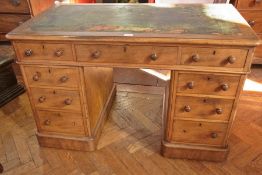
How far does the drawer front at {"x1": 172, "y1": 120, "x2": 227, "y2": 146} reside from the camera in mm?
1532

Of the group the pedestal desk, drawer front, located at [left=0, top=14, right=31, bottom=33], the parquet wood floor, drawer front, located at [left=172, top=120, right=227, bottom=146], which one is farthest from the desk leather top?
drawer front, located at [left=0, top=14, right=31, bottom=33]

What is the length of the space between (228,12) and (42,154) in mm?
1601

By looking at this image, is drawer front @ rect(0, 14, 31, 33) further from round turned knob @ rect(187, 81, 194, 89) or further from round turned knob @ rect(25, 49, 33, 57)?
round turned knob @ rect(187, 81, 194, 89)

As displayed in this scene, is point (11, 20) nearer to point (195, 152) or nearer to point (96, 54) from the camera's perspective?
point (96, 54)

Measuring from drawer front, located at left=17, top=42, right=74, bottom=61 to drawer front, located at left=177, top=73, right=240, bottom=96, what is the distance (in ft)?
2.14

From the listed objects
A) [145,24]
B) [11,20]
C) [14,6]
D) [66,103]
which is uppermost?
[145,24]

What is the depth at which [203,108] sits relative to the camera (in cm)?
147

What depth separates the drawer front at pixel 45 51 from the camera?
1.38m

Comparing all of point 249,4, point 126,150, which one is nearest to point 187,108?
point 126,150

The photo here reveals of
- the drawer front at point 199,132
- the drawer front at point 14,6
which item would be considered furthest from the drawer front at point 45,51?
the drawer front at point 14,6

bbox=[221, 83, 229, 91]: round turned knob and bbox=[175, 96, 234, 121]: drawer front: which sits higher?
bbox=[221, 83, 229, 91]: round turned knob

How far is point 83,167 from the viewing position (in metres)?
1.68

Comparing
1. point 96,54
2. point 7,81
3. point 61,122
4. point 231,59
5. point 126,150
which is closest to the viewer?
point 231,59

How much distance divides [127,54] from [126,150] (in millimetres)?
790
